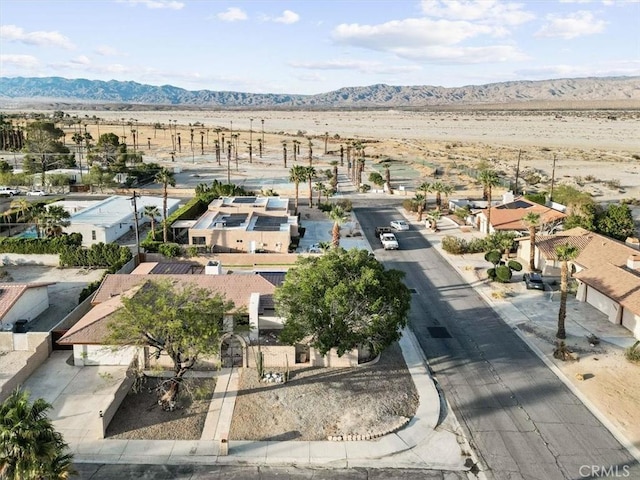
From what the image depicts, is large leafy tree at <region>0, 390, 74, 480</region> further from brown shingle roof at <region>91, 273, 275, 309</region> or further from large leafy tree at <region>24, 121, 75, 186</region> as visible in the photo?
large leafy tree at <region>24, 121, 75, 186</region>

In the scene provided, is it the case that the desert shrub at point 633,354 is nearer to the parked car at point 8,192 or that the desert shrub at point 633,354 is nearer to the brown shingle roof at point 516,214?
the brown shingle roof at point 516,214

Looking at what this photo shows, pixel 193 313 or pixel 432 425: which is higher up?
pixel 193 313

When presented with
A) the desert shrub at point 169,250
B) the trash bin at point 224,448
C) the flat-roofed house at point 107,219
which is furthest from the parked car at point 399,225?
the trash bin at point 224,448

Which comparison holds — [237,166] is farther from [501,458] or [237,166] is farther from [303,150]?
[501,458]

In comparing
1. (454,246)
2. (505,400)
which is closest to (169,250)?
(454,246)

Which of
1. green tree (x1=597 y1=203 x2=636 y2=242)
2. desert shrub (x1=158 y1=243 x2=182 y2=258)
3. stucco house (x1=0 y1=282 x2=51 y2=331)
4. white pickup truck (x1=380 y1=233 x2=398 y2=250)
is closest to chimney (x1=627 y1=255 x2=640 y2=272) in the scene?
green tree (x1=597 y1=203 x2=636 y2=242)

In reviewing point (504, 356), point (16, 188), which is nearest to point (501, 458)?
point (504, 356)
